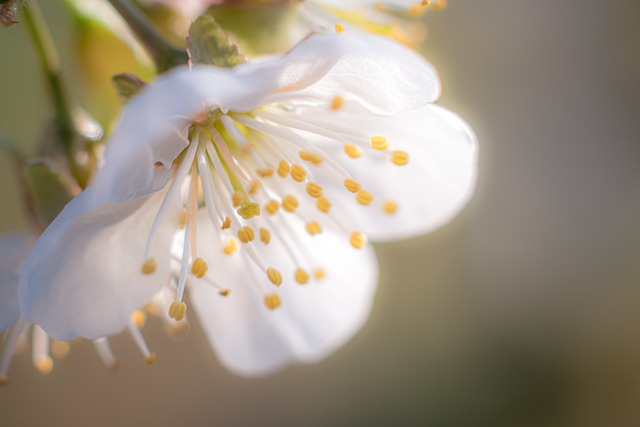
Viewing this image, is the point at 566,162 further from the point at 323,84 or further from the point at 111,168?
the point at 111,168

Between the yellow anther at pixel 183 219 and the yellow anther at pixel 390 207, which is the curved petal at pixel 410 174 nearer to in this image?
the yellow anther at pixel 390 207

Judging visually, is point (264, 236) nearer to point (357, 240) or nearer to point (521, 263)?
point (357, 240)

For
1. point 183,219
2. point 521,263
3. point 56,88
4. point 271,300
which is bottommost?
point 271,300

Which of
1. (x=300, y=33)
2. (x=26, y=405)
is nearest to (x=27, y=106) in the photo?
(x=26, y=405)

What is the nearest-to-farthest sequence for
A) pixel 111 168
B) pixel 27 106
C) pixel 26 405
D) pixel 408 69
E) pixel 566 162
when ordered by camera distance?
pixel 111 168, pixel 408 69, pixel 27 106, pixel 26 405, pixel 566 162

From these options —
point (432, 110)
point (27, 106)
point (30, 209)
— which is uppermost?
point (27, 106)

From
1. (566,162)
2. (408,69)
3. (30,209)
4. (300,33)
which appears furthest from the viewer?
(566,162)

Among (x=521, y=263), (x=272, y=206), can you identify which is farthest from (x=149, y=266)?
(x=521, y=263)
